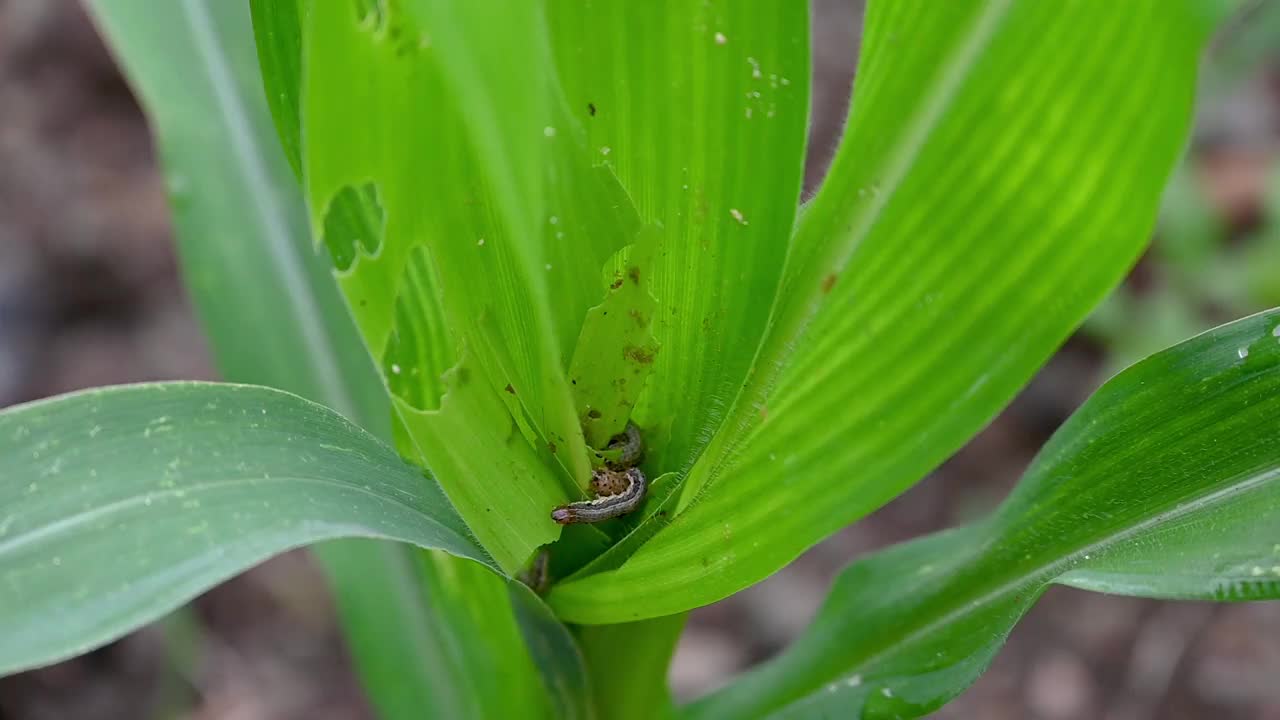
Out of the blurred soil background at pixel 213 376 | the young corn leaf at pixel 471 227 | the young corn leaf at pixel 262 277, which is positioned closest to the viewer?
the young corn leaf at pixel 471 227

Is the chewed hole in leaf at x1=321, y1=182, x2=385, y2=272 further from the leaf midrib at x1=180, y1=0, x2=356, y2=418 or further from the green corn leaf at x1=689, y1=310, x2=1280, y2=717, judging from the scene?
the leaf midrib at x1=180, y1=0, x2=356, y2=418

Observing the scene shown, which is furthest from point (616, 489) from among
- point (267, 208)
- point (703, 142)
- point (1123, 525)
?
point (267, 208)

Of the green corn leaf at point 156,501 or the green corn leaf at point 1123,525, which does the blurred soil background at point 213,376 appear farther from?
the green corn leaf at point 156,501

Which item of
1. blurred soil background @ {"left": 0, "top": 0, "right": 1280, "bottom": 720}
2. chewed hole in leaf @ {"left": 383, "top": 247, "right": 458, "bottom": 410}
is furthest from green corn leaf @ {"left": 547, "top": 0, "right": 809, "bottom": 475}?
blurred soil background @ {"left": 0, "top": 0, "right": 1280, "bottom": 720}

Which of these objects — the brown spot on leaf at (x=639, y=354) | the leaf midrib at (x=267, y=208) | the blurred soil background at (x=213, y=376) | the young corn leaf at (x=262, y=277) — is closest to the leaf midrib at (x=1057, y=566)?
the brown spot on leaf at (x=639, y=354)

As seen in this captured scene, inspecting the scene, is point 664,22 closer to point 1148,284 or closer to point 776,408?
point 776,408

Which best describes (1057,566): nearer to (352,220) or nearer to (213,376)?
(352,220)

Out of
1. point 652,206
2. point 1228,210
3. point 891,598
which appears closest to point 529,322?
point 652,206
